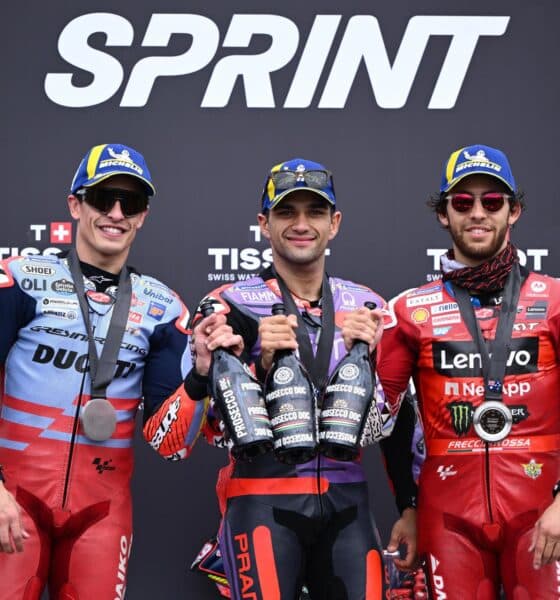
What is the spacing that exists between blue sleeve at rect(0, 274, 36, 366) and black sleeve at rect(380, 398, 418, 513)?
111 centimetres

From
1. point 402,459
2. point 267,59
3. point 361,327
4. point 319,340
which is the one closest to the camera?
point 361,327

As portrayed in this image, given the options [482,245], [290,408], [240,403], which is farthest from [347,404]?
[482,245]

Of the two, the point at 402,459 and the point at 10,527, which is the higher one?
the point at 402,459

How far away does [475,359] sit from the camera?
2637mm

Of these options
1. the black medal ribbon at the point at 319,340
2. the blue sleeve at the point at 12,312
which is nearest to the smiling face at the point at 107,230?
the blue sleeve at the point at 12,312

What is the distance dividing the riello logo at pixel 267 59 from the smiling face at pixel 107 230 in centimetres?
96

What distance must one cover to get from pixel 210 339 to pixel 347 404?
A: 1.17ft

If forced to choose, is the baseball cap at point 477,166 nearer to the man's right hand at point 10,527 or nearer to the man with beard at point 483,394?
the man with beard at point 483,394

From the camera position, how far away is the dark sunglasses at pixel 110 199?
2740 mm

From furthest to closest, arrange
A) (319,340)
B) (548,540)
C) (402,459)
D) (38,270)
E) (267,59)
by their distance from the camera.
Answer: (267,59), (402,459), (38,270), (319,340), (548,540)

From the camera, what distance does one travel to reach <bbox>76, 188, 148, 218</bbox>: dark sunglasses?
8.99 feet

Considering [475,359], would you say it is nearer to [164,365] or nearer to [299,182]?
[299,182]

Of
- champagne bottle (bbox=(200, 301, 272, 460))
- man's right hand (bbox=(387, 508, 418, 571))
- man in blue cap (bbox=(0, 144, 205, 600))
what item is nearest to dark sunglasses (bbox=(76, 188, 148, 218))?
man in blue cap (bbox=(0, 144, 205, 600))

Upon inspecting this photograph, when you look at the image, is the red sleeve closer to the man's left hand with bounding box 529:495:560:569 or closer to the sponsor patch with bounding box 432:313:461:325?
the sponsor patch with bounding box 432:313:461:325
